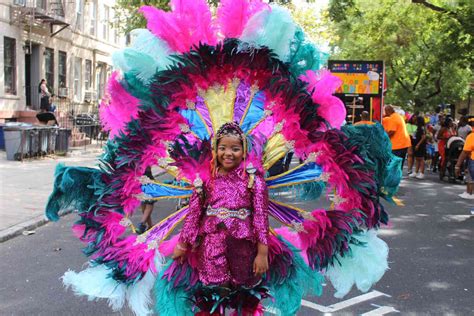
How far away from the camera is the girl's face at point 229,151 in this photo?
3342 millimetres

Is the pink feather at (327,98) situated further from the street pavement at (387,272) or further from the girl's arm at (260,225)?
the street pavement at (387,272)

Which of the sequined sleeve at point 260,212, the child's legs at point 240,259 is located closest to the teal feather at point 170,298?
the child's legs at point 240,259

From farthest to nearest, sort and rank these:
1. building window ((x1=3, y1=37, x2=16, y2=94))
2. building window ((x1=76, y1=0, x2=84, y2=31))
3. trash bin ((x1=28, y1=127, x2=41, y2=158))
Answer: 1. building window ((x1=76, y1=0, x2=84, y2=31))
2. building window ((x1=3, y1=37, x2=16, y2=94))
3. trash bin ((x1=28, y1=127, x2=41, y2=158))

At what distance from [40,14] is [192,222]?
2180 centimetres

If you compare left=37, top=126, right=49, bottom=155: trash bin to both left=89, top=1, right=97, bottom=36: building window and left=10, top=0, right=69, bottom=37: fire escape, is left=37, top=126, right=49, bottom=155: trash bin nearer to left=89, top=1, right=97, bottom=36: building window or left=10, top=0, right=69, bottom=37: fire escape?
left=10, top=0, right=69, bottom=37: fire escape

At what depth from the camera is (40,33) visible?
952 inches

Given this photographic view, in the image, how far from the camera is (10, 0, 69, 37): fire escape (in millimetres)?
21750

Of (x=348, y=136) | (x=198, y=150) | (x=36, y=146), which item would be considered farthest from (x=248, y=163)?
(x=36, y=146)

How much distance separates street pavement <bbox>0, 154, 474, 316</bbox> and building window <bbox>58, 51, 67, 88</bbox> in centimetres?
1685

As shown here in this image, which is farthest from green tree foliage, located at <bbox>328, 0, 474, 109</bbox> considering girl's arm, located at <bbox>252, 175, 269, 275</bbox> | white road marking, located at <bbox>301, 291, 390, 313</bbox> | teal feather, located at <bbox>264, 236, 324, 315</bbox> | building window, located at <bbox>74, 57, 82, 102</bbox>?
girl's arm, located at <bbox>252, 175, 269, 275</bbox>

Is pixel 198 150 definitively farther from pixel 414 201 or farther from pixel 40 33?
pixel 40 33

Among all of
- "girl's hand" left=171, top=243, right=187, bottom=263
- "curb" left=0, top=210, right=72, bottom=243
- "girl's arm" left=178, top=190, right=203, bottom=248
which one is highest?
"girl's arm" left=178, top=190, right=203, bottom=248

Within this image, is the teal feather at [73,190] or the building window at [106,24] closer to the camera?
the teal feather at [73,190]

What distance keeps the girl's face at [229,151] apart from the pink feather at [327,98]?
2.17 feet
